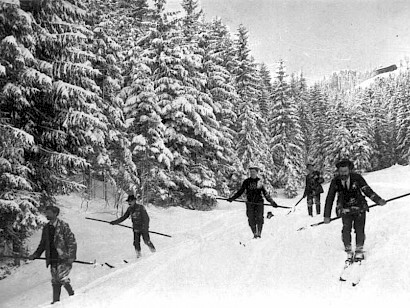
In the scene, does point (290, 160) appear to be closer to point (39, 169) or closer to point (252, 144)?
point (252, 144)

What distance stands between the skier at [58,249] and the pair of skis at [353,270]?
5247 mm

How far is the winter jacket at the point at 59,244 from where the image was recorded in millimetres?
8359

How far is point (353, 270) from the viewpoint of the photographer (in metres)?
6.73

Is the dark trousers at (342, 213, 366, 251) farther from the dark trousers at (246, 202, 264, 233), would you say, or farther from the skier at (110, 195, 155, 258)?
the skier at (110, 195, 155, 258)

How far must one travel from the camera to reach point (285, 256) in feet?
27.9

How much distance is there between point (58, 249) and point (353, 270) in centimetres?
566

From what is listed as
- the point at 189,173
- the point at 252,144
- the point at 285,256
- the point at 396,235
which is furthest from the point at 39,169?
the point at 252,144

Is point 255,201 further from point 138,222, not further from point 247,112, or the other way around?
point 247,112

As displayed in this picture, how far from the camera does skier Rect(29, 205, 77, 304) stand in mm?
8320

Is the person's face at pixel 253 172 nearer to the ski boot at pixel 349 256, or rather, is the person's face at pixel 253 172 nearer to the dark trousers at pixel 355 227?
the dark trousers at pixel 355 227

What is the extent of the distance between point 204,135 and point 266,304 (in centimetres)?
1894

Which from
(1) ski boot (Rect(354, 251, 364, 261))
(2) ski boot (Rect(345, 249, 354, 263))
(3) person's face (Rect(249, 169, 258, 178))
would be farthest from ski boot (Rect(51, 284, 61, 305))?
(1) ski boot (Rect(354, 251, 364, 261))

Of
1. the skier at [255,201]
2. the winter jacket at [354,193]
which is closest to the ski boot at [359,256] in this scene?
the winter jacket at [354,193]

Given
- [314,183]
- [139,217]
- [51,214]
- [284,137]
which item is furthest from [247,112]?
[51,214]
